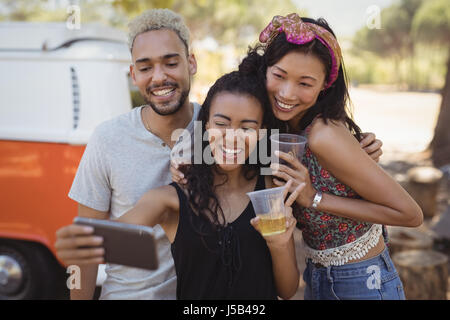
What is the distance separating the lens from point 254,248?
1.96m

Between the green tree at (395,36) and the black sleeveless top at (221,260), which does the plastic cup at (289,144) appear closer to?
the black sleeveless top at (221,260)

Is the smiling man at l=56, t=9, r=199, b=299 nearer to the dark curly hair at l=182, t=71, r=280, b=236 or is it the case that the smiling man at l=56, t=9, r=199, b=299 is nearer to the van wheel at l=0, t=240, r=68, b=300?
the dark curly hair at l=182, t=71, r=280, b=236

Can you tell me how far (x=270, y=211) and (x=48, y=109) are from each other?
2.47 metres

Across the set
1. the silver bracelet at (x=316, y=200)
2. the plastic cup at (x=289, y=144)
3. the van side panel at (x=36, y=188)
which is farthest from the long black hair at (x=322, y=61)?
the van side panel at (x=36, y=188)

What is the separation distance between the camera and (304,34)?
202cm

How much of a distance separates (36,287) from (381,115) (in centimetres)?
1817

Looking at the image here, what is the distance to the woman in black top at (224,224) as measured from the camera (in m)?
1.91

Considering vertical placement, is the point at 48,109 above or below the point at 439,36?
below

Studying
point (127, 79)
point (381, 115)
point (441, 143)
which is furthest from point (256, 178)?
point (381, 115)

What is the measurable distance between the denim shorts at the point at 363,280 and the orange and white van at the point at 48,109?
2224 mm

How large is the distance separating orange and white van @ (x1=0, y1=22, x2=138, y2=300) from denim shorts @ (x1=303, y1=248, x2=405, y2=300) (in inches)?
87.5

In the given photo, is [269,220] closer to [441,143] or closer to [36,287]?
[36,287]

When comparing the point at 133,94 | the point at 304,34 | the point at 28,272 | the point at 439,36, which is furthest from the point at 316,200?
the point at 439,36

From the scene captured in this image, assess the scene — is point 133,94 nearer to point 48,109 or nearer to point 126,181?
point 48,109
